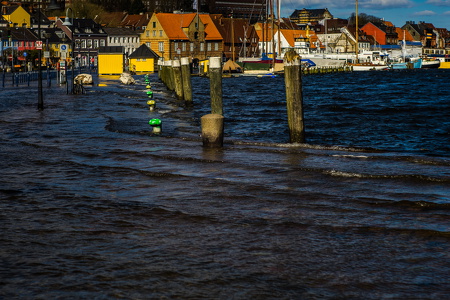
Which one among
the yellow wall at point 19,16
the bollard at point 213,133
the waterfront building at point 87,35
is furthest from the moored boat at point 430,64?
the bollard at point 213,133

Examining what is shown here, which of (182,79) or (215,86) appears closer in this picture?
(215,86)

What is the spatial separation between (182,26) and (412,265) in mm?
143041

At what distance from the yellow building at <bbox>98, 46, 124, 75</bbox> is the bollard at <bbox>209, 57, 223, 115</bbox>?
50.5 meters

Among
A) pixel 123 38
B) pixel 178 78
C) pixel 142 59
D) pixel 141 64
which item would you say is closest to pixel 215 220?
pixel 178 78

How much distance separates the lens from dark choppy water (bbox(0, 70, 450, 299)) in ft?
22.5

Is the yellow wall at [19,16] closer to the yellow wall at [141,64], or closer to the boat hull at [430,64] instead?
the yellow wall at [141,64]

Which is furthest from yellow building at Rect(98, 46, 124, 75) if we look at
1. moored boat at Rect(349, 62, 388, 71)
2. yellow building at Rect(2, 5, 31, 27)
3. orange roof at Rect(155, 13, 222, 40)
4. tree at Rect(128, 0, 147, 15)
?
tree at Rect(128, 0, 147, 15)

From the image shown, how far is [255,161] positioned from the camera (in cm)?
1530

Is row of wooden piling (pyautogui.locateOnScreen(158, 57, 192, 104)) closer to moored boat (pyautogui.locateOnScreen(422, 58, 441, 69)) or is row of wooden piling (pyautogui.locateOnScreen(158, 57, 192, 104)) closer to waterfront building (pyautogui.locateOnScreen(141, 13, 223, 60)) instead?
waterfront building (pyautogui.locateOnScreen(141, 13, 223, 60))

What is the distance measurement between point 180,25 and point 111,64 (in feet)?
238

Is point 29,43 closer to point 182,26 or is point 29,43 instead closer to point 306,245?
point 182,26

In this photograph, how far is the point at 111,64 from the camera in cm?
7744

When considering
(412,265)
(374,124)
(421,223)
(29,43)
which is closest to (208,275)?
(412,265)

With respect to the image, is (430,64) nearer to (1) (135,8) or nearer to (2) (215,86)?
(1) (135,8)
